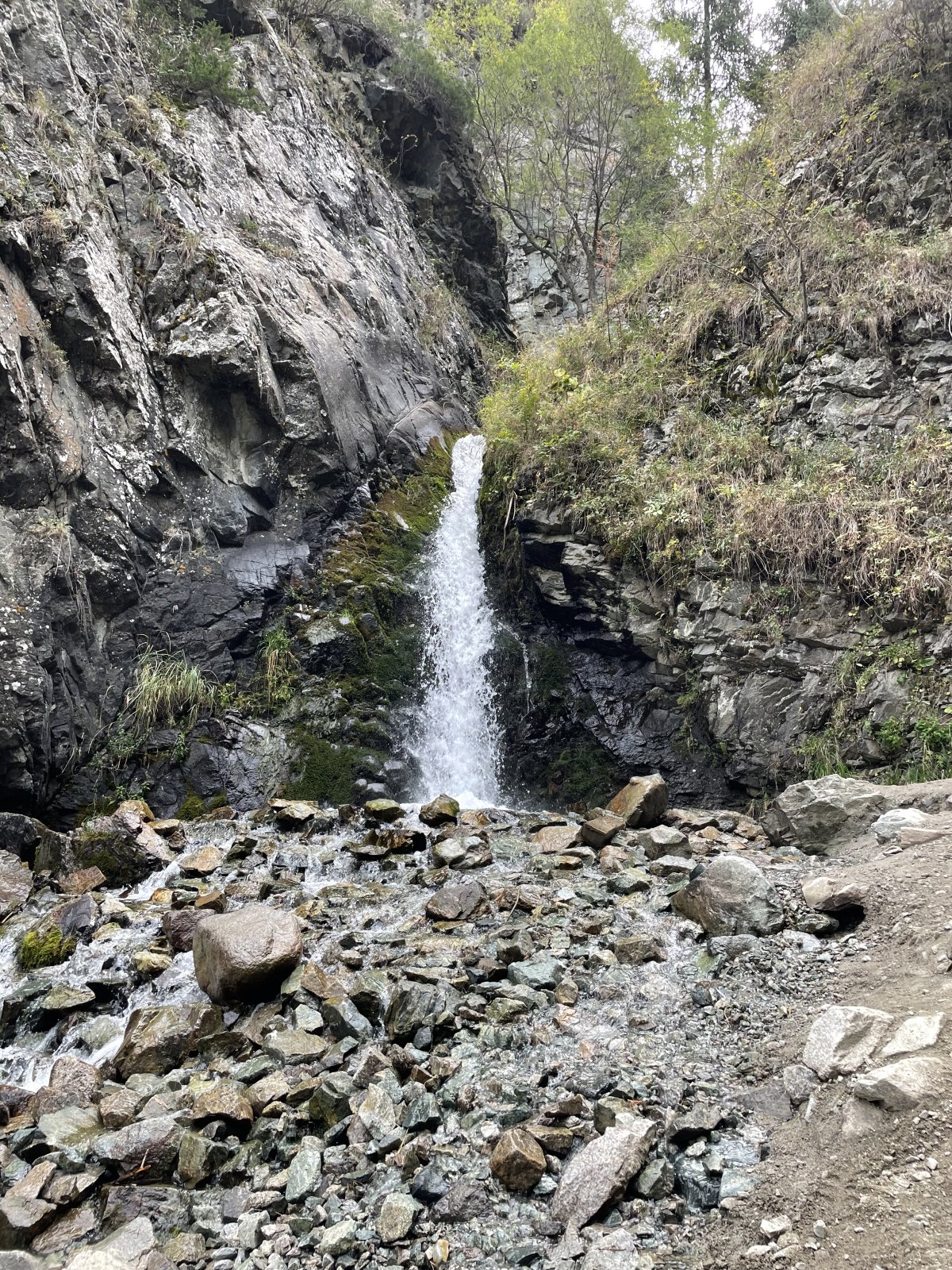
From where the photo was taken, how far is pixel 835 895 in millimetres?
4109

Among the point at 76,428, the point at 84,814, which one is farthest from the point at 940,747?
the point at 76,428

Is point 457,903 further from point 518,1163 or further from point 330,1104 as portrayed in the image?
point 518,1163

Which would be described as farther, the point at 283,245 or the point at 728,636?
the point at 283,245

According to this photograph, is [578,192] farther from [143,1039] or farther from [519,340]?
[143,1039]

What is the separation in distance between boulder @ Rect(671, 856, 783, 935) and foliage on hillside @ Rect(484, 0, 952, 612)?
387 centimetres

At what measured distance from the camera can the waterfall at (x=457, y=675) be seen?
9.59 metres

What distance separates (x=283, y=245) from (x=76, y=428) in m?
6.53

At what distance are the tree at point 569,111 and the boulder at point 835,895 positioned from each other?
15.5 meters

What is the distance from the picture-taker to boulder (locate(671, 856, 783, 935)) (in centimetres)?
430

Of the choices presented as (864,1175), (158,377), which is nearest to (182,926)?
(864,1175)

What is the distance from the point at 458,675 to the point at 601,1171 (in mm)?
8010

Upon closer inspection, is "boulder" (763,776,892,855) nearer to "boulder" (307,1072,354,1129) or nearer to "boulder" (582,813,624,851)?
"boulder" (582,813,624,851)

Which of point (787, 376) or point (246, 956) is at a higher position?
point (787, 376)

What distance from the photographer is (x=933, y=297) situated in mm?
8672
